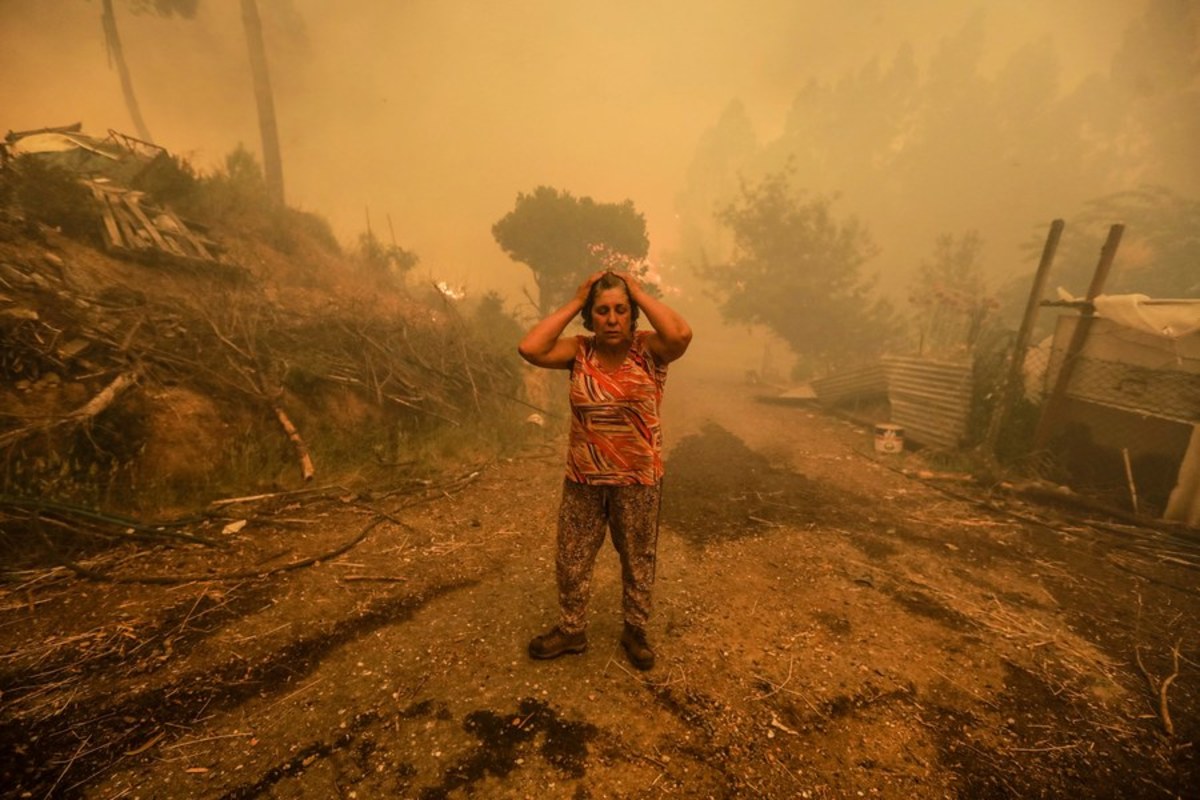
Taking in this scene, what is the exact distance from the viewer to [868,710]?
2869 millimetres

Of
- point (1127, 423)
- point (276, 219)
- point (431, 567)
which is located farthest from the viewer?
point (276, 219)

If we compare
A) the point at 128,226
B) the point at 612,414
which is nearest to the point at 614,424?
the point at 612,414

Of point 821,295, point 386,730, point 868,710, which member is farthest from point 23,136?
point 821,295

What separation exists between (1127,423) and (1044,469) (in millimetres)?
1171

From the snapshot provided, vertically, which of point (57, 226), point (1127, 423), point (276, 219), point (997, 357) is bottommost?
point (1127, 423)

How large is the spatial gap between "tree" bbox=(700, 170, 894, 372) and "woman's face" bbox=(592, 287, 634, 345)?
18696 millimetres

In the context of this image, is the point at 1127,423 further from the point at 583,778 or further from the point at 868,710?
the point at 583,778

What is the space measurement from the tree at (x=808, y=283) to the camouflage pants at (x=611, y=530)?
18.8 m

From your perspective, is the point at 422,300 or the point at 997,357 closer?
the point at 997,357

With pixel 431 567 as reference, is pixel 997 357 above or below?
above

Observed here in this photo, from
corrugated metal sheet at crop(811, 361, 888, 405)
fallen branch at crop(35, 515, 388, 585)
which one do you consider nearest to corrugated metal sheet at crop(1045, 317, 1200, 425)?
corrugated metal sheet at crop(811, 361, 888, 405)

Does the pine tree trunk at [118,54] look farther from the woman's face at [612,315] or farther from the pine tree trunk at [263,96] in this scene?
the woman's face at [612,315]

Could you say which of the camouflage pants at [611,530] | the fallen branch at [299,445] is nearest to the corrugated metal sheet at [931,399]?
the camouflage pants at [611,530]

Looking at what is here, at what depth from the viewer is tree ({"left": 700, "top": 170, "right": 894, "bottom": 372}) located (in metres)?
19.2
